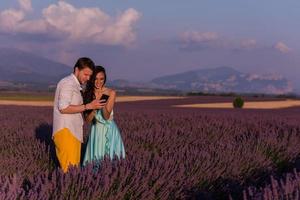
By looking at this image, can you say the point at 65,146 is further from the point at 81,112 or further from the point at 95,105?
the point at 95,105

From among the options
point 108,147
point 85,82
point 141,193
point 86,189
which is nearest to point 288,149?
point 108,147

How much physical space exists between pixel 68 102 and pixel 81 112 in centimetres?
25

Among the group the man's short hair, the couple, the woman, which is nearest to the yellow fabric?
the couple

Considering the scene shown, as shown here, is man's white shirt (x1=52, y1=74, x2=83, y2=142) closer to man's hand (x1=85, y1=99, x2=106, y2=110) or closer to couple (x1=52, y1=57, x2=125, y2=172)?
couple (x1=52, y1=57, x2=125, y2=172)

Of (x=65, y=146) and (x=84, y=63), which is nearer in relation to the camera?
(x=84, y=63)

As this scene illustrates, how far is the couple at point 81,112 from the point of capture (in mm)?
4531

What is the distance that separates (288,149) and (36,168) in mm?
2629

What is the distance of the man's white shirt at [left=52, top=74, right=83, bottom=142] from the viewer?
4.53 meters

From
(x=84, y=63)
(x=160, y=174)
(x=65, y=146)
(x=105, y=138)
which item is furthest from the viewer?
(x=105, y=138)

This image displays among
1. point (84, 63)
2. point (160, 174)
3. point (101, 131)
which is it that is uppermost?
point (84, 63)

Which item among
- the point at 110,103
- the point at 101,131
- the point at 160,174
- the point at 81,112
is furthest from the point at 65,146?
the point at 160,174

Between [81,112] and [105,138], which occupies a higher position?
[81,112]

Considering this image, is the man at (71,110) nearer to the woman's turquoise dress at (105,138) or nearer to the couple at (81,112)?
the couple at (81,112)

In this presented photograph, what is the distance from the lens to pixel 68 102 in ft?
14.9
